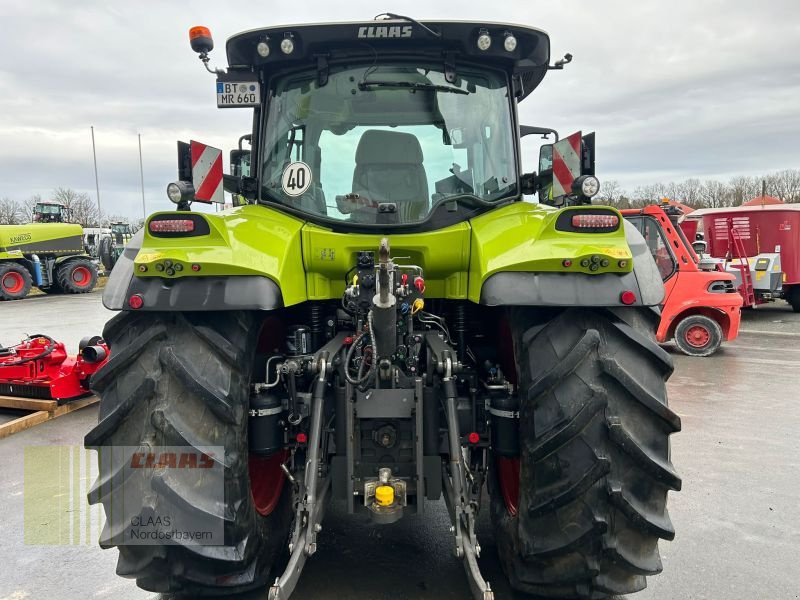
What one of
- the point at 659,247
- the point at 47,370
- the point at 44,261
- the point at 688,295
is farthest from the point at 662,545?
the point at 44,261

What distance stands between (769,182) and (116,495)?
57833mm

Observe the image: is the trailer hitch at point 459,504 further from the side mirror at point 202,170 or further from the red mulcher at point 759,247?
the red mulcher at point 759,247

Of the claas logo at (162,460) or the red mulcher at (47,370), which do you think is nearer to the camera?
the claas logo at (162,460)

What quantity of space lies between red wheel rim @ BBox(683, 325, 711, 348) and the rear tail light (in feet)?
23.5

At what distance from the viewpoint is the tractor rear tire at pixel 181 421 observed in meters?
2.05

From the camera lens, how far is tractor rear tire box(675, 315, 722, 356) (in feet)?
27.4

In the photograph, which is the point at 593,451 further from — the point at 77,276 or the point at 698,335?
the point at 77,276

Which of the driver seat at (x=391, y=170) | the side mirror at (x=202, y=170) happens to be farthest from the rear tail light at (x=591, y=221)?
the side mirror at (x=202, y=170)

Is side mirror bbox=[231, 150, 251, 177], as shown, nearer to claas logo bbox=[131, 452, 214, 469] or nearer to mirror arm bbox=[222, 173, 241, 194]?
mirror arm bbox=[222, 173, 241, 194]

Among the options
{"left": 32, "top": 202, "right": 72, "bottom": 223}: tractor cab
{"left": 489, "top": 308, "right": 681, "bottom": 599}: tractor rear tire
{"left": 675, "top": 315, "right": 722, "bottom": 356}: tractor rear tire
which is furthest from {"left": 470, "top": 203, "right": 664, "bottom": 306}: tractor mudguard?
{"left": 32, "top": 202, "right": 72, "bottom": 223}: tractor cab

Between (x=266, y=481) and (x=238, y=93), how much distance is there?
197cm

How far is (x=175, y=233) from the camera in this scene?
222 cm

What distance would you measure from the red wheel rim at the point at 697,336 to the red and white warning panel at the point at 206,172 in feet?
24.9

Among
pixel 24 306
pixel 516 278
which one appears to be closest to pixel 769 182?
pixel 24 306
